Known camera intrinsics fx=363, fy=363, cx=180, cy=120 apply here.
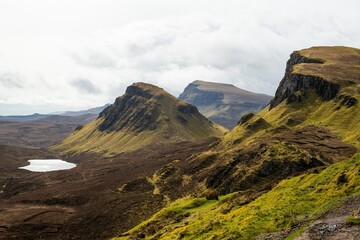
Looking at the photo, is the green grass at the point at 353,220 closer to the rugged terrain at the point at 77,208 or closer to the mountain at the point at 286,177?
the mountain at the point at 286,177

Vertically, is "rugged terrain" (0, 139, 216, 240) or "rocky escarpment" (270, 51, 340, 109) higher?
"rocky escarpment" (270, 51, 340, 109)

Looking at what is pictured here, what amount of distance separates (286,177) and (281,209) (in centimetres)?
3538

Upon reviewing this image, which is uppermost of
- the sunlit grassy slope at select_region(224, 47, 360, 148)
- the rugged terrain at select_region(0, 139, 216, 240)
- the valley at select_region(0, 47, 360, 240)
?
the sunlit grassy slope at select_region(224, 47, 360, 148)

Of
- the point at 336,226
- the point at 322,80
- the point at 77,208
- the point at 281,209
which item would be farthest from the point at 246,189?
the point at 322,80

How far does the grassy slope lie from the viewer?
33219mm

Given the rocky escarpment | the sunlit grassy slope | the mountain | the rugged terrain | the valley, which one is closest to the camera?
the mountain

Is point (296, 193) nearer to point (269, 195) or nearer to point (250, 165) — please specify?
point (269, 195)

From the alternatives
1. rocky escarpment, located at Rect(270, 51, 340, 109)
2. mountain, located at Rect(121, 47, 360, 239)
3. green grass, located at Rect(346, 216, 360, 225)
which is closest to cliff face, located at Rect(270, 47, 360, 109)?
rocky escarpment, located at Rect(270, 51, 340, 109)

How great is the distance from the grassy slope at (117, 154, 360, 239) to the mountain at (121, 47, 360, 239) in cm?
10

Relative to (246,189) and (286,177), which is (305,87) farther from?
(286,177)

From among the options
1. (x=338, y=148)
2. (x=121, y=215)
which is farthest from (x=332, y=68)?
(x=121, y=215)

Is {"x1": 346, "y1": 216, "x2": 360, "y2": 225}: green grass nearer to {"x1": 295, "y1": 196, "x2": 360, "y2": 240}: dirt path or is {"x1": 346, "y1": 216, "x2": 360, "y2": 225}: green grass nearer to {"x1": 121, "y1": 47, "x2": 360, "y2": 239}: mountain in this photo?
{"x1": 121, "y1": 47, "x2": 360, "y2": 239}: mountain

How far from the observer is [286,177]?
229 ft

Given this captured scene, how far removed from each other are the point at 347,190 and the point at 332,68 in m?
168
